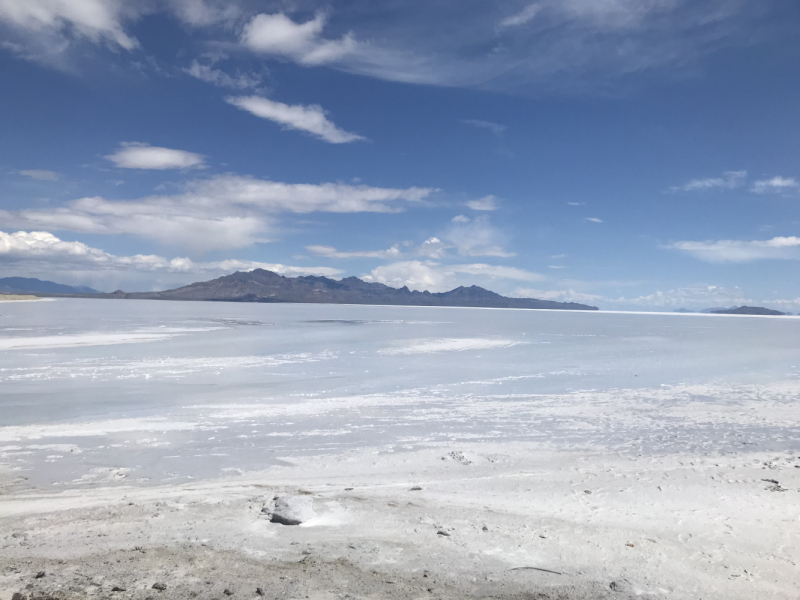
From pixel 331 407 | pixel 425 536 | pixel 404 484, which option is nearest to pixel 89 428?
pixel 331 407

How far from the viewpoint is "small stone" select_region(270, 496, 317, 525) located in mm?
8211

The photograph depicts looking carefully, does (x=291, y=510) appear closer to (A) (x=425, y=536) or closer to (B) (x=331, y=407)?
(A) (x=425, y=536)

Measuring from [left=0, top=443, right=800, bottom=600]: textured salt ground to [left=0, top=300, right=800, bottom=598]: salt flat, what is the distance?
0.04m

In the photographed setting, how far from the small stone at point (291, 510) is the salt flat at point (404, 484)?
0.23 metres

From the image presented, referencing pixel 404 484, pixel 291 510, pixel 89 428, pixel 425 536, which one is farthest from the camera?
pixel 89 428

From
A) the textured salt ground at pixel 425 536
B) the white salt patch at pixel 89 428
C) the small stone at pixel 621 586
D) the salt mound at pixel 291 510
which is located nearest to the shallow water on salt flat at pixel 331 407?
the white salt patch at pixel 89 428

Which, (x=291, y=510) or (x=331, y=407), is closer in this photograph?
(x=291, y=510)

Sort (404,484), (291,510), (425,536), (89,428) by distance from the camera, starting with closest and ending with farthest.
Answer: (425,536), (291,510), (404,484), (89,428)

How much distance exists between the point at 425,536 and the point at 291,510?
2.18 m

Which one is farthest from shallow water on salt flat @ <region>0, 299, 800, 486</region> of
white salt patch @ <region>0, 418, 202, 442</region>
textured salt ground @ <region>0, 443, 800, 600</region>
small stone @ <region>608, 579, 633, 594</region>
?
small stone @ <region>608, 579, 633, 594</region>

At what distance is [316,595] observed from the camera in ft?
19.7

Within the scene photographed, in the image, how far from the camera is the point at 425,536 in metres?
7.82

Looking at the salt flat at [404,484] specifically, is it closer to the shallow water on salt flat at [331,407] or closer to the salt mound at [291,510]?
the shallow water on salt flat at [331,407]

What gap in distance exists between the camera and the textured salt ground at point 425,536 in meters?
6.36
